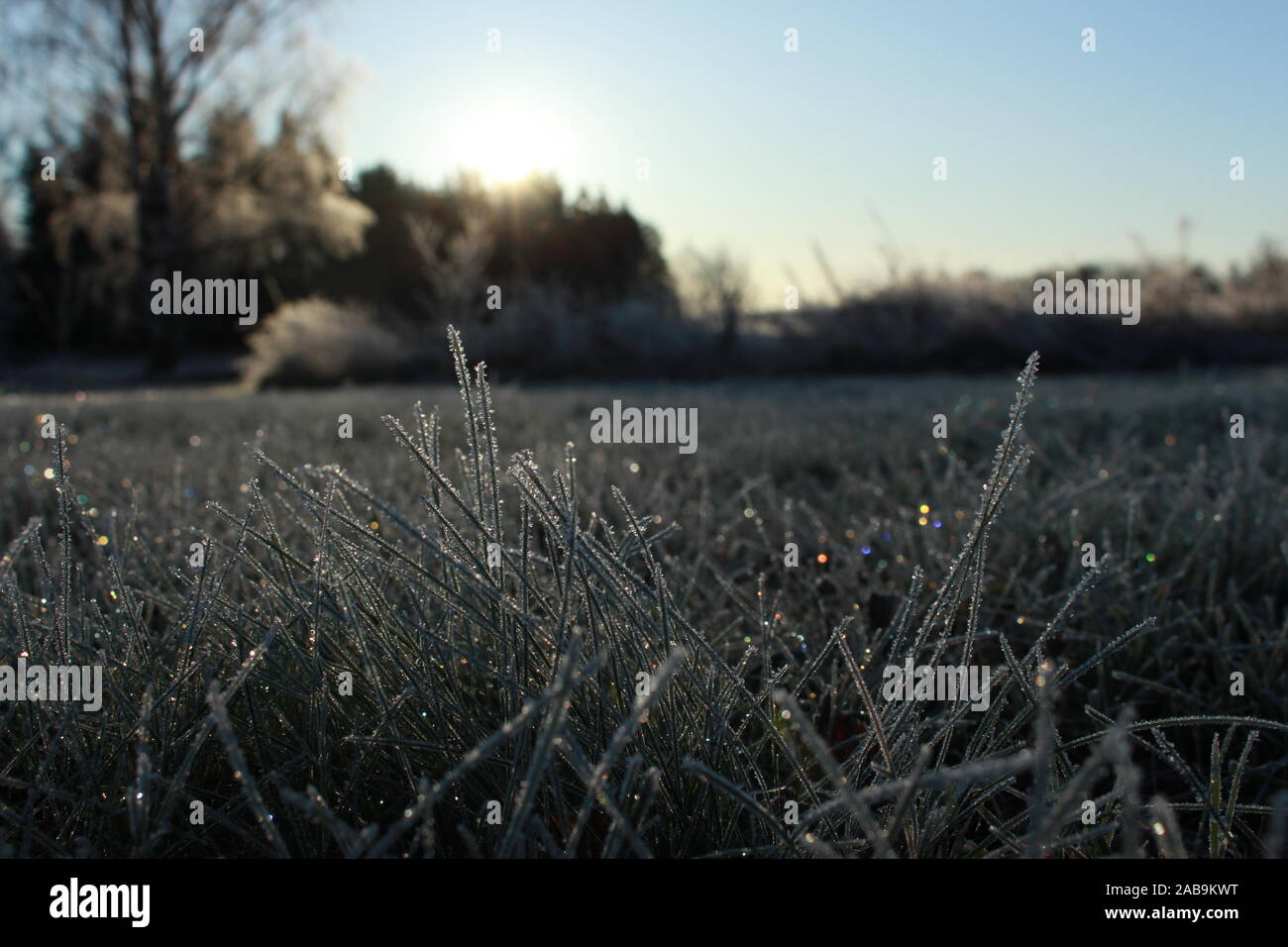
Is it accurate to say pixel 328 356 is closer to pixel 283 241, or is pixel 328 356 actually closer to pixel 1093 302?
pixel 283 241

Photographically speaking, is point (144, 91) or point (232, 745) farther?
point (144, 91)

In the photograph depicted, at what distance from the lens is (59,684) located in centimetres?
105

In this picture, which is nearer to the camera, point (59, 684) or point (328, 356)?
point (59, 684)

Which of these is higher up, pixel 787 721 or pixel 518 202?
pixel 518 202

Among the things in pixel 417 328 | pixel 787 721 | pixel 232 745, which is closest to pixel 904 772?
pixel 787 721

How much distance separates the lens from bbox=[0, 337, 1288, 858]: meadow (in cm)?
82
